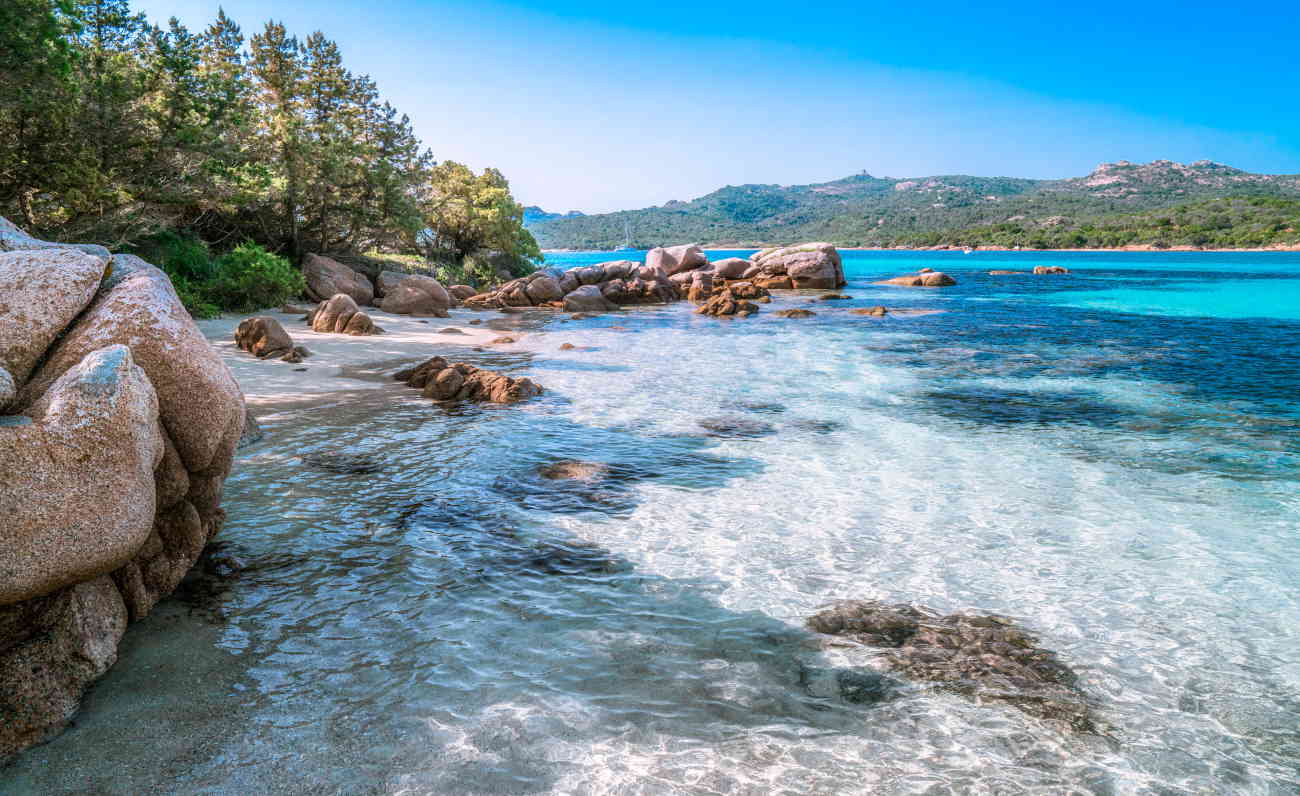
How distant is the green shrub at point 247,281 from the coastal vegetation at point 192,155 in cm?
5

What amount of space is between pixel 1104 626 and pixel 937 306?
34479 millimetres

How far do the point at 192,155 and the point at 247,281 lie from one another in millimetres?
4782

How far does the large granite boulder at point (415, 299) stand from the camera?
27.3 m

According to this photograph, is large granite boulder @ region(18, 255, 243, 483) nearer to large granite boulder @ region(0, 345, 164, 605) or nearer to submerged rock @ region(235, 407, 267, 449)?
large granite boulder @ region(0, 345, 164, 605)

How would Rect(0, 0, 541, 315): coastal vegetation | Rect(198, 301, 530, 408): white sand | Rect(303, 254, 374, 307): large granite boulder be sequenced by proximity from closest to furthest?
Rect(198, 301, 530, 408): white sand
Rect(0, 0, 541, 315): coastal vegetation
Rect(303, 254, 374, 307): large granite boulder

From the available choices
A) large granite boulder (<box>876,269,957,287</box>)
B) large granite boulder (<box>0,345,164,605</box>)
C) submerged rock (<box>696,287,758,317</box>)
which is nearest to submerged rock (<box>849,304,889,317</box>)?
submerged rock (<box>696,287,758,317</box>)

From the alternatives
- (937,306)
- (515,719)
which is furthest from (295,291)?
(937,306)

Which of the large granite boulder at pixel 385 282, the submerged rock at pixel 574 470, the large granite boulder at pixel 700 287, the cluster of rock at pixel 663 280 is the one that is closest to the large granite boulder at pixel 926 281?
the cluster of rock at pixel 663 280

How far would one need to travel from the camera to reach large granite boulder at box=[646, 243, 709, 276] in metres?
49.0

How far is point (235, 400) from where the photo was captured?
18.1 feet

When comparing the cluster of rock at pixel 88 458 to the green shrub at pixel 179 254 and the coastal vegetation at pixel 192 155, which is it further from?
the green shrub at pixel 179 254

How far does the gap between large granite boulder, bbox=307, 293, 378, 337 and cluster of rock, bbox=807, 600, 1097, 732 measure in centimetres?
1811

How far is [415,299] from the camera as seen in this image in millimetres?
27531

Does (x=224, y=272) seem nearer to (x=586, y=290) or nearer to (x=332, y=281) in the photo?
(x=332, y=281)
